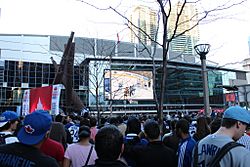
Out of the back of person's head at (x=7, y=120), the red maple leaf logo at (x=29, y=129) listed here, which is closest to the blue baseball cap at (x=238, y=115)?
the red maple leaf logo at (x=29, y=129)

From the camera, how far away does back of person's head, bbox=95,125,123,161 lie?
190 cm

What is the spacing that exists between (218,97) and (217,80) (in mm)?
7119

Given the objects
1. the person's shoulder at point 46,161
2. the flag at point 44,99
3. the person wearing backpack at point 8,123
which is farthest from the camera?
the flag at point 44,99

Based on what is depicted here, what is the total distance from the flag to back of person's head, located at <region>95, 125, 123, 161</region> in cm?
738

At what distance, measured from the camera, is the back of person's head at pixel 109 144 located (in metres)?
1.90

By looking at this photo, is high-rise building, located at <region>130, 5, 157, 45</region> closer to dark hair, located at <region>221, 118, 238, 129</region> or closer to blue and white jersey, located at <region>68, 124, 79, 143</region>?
blue and white jersey, located at <region>68, 124, 79, 143</region>

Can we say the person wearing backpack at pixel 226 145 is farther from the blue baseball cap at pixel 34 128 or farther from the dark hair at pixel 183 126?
the blue baseball cap at pixel 34 128

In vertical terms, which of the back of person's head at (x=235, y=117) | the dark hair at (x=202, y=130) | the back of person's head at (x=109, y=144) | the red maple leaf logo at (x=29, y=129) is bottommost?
the dark hair at (x=202, y=130)

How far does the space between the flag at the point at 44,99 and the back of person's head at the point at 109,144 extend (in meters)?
7.38

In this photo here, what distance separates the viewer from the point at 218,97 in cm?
8256

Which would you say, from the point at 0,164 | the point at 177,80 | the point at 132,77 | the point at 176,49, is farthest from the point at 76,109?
the point at 177,80

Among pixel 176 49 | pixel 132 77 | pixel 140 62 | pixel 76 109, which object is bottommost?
pixel 76 109

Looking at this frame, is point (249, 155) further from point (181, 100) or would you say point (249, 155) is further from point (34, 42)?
point (181, 100)

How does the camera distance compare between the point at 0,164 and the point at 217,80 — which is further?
the point at 217,80
